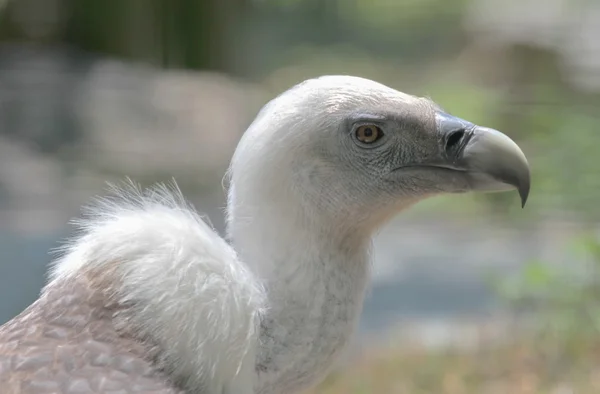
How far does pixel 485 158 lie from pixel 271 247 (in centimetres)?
48

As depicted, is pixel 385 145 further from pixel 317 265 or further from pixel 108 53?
pixel 108 53

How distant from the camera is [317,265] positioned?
1.94m

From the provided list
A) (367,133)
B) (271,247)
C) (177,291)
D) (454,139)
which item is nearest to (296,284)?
(271,247)

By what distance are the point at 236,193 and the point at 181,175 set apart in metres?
5.33

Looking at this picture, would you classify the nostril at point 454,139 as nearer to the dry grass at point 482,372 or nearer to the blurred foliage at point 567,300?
the dry grass at point 482,372

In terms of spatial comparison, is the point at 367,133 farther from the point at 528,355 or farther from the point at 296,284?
the point at 528,355

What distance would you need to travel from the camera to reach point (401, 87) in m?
10.2

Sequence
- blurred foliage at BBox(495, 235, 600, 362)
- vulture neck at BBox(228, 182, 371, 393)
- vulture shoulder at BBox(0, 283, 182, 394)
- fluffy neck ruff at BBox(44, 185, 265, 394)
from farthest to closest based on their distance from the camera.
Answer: blurred foliage at BBox(495, 235, 600, 362), vulture neck at BBox(228, 182, 371, 393), fluffy neck ruff at BBox(44, 185, 265, 394), vulture shoulder at BBox(0, 283, 182, 394)

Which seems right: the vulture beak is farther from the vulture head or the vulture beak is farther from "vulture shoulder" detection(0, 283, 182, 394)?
"vulture shoulder" detection(0, 283, 182, 394)

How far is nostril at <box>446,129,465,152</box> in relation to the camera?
6.47 feet

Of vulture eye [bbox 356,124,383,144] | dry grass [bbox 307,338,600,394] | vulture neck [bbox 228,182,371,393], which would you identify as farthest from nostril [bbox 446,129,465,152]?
dry grass [bbox 307,338,600,394]

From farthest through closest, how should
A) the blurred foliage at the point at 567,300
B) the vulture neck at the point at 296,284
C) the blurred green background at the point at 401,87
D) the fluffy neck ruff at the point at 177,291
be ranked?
the blurred green background at the point at 401,87 → the blurred foliage at the point at 567,300 → the vulture neck at the point at 296,284 → the fluffy neck ruff at the point at 177,291

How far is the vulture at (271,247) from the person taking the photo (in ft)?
5.86

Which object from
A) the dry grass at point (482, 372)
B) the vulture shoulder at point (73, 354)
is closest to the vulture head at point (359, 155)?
the vulture shoulder at point (73, 354)
